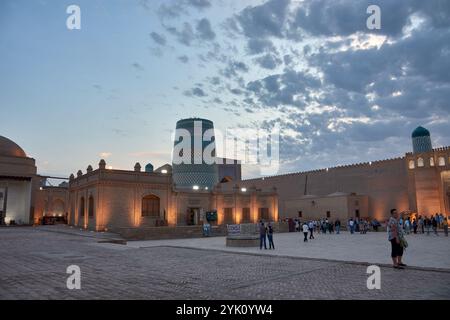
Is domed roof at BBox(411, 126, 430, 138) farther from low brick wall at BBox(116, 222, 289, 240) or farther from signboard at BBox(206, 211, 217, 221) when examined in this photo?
low brick wall at BBox(116, 222, 289, 240)

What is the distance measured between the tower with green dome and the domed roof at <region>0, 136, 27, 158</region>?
50397 mm

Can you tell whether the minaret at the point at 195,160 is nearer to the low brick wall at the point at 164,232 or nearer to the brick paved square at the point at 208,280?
the low brick wall at the point at 164,232

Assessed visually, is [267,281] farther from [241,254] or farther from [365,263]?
[241,254]

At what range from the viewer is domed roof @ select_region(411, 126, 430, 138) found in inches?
1922

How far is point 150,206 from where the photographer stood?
3027 cm

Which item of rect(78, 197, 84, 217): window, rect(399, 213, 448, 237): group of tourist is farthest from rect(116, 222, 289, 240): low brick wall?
rect(399, 213, 448, 237): group of tourist

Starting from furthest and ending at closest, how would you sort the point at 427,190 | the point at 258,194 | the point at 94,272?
the point at 258,194 → the point at 427,190 → the point at 94,272

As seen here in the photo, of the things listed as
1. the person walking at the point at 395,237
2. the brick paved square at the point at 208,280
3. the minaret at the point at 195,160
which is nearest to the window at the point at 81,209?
the brick paved square at the point at 208,280

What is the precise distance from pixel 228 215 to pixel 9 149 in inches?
995

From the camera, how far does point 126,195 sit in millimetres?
28469

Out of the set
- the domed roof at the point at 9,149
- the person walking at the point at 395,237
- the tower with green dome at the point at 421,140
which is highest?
the tower with green dome at the point at 421,140

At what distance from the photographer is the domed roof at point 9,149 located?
3819 centimetres
